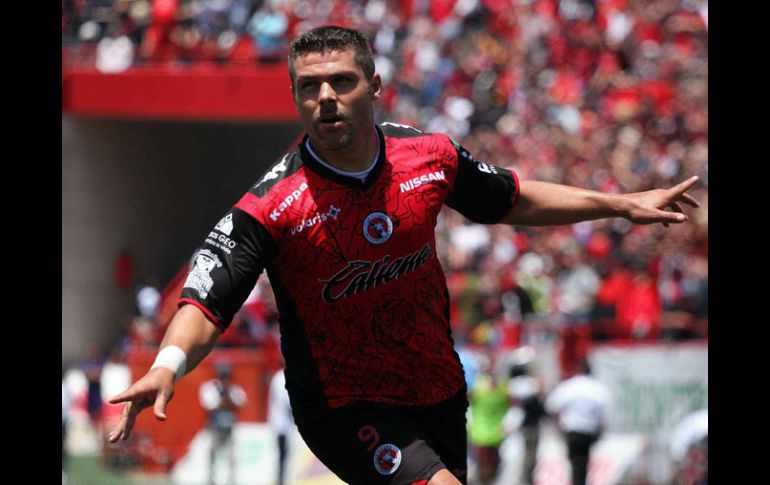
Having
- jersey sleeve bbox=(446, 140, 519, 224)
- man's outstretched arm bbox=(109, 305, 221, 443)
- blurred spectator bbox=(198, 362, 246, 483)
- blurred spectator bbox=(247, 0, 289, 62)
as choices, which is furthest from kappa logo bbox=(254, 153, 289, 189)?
blurred spectator bbox=(247, 0, 289, 62)

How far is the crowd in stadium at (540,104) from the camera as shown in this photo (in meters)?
16.4

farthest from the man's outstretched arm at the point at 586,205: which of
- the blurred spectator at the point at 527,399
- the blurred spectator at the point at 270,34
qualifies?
the blurred spectator at the point at 270,34

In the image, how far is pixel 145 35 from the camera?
77.4 feet

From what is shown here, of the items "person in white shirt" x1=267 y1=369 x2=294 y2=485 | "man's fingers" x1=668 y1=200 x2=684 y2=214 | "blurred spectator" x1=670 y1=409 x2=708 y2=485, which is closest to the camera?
"man's fingers" x1=668 y1=200 x2=684 y2=214

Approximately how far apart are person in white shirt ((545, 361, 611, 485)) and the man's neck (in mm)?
9429

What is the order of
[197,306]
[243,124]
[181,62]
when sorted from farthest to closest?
[243,124] < [181,62] < [197,306]

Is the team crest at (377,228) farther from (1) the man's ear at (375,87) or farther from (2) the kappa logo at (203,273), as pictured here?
(2) the kappa logo at (203,273)

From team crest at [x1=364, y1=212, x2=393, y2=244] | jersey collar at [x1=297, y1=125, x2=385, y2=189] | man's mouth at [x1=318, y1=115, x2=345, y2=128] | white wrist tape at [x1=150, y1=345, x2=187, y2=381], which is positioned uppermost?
man's mouth at [x1=318, y1=115, x2=345, y2=128]

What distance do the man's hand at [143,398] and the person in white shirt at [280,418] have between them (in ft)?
37.4

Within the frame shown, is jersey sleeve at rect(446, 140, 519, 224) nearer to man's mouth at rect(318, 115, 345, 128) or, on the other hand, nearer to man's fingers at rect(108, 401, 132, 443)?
man's mouth at rect(318, 115, 345, 128)

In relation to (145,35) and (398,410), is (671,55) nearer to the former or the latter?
(145,35)

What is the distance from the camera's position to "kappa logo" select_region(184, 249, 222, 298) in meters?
5.51
